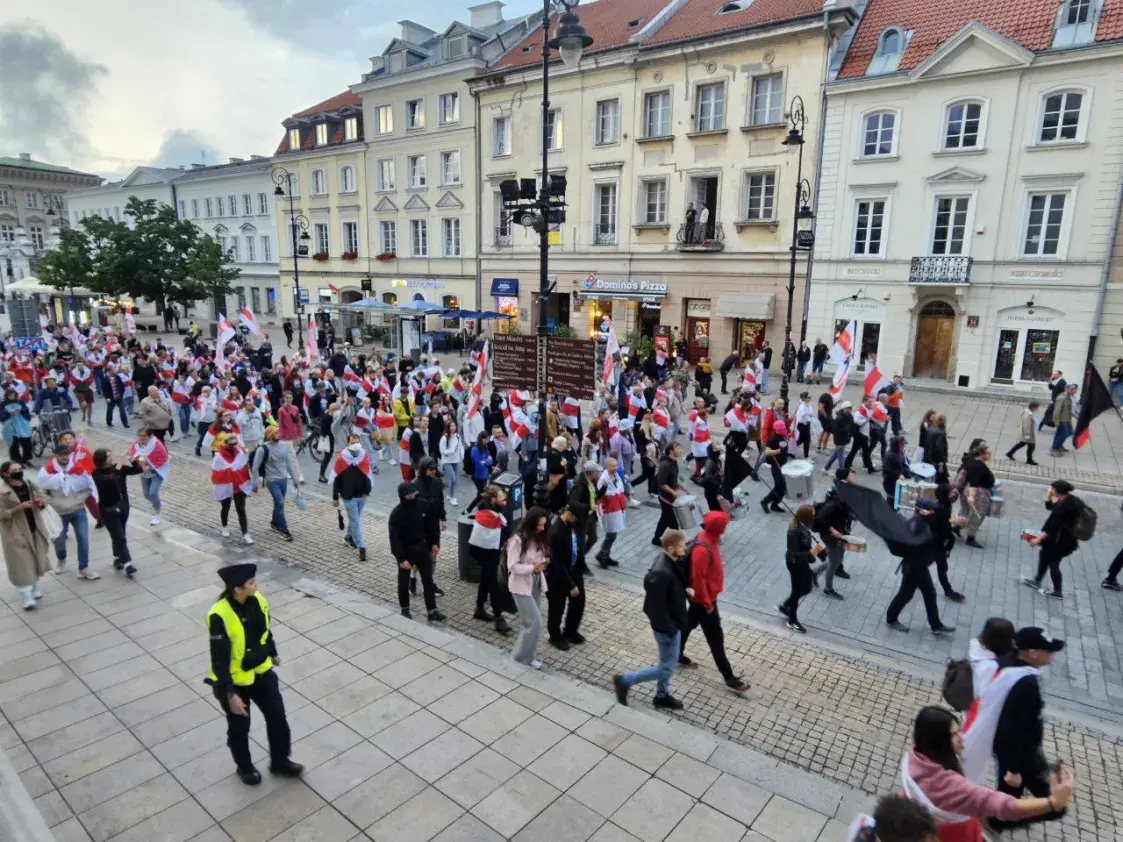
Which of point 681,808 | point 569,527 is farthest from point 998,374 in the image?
point 681,808

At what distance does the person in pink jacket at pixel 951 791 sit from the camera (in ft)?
10.6

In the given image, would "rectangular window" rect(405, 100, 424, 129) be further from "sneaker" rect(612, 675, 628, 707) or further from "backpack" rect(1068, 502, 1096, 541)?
"sneaker" rect(612, 675, 628, 707)

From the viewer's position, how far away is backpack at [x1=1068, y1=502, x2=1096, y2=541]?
7.95m

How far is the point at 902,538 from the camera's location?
284 inches

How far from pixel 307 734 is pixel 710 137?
26.7 meters

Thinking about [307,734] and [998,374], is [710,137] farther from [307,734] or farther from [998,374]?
[307,734]

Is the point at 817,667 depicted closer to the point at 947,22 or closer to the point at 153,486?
the point at 153,486

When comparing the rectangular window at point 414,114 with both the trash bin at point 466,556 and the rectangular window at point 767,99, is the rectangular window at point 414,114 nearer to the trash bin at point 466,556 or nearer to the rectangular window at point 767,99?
the rectangular window at point 767,99

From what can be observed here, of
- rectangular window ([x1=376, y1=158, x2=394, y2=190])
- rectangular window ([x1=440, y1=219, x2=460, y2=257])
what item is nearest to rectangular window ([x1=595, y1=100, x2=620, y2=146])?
rectangular window ([x1=440, y1=219, x2=460, y2=257])

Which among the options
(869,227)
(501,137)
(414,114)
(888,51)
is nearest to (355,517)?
(869,227)

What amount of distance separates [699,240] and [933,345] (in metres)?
9.55

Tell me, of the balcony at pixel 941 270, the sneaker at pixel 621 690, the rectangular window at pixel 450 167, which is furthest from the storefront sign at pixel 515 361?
the rectangular window at pixel 450 167

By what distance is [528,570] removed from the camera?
657cm

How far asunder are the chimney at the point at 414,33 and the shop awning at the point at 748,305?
2292cm
